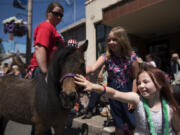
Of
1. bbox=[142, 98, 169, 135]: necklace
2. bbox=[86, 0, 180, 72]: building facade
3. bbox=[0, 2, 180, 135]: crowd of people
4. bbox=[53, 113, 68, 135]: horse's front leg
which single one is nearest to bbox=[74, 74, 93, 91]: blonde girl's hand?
bbox=[0, 2, 180, 135]: crowd of people

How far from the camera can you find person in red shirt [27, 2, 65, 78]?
1.83 metres

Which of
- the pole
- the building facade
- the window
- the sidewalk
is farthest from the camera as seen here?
the window

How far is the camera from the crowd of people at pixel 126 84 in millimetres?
1405

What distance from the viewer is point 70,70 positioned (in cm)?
136

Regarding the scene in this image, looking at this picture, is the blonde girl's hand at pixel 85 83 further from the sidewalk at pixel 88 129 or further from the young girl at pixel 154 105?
the sidewalk at pixel 88 129

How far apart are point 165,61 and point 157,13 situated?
12.2 ft

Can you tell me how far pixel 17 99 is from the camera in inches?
78.3

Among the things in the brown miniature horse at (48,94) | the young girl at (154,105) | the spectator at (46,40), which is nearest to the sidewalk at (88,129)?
the brown miniature horse at (48,94)

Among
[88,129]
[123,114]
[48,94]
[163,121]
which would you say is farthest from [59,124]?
[88,129]

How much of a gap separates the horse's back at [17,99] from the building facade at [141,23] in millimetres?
5076

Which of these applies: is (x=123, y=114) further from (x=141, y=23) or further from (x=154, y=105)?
(x=141, y=23)

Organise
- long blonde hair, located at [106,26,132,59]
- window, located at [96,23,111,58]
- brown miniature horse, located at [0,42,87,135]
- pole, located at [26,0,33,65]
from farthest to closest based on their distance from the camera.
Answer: window, located at [96,23,111,58] < pole, located at [26,0,33,65] < long blonde hair, located at [106,26,132,59] < brown miniature horse, located at [0,42,87,135]

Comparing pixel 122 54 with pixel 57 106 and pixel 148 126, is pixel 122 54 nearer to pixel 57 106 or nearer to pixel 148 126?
pixel 148 126

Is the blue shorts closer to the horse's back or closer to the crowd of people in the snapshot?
the crowd of people
